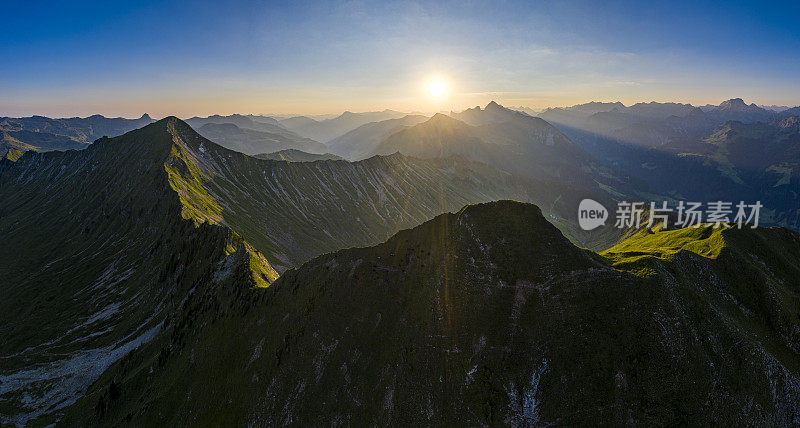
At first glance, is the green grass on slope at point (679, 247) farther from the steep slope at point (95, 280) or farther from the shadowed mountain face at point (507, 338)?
the steep slope at point (95, 280)

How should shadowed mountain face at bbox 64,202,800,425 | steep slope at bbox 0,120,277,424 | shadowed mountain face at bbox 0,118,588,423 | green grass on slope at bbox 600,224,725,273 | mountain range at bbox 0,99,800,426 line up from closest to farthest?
1. shadowed mountain face at bbox 64,202,800,425
2. mountain range at bbox 0,99,800,426
3. green grass on slope at bbox 600,224,725,273
4. shadowed mountain face at bbox 0,118,588,423
5. steep slope at bbox 0,120,277,424

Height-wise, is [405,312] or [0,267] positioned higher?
[405,312]

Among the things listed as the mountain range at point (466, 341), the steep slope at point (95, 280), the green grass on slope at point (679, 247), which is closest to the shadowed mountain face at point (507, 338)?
the mountain range at point (466, 341)

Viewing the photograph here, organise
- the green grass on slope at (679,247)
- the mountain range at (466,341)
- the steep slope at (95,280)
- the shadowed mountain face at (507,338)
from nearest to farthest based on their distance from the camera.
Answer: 1. the shadowed mountain face at (507,338)
2. the mountain range at (466,341)
3. the green grass on slope at (679,247)
4. the steep slope at (95,280)

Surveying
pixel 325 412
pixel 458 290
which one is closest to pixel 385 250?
pixel 458 290

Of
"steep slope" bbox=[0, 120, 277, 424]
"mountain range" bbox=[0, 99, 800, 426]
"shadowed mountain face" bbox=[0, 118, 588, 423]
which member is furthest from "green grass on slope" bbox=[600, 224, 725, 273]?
"steep slope" bbox=[0, 120, 277, 424]

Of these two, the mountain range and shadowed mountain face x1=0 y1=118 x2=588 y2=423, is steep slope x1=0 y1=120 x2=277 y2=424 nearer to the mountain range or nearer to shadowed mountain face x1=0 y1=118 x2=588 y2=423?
shadowed mountain face x1=0 y1=118 x2=588 y2=423

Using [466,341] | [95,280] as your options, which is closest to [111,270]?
[95,280]

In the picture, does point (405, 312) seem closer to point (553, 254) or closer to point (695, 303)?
point (553, 254)
